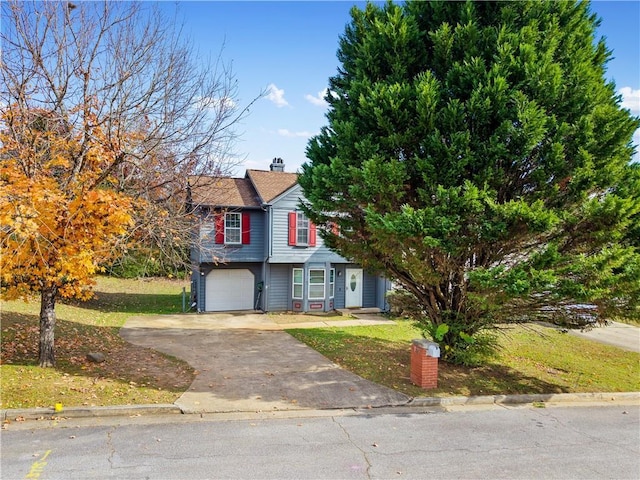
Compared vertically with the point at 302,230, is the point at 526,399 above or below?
below

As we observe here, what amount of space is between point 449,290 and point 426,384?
2650mm

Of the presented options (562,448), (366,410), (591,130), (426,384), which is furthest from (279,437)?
(591,130)

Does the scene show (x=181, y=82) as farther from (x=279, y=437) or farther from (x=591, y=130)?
(x=591, y=130)

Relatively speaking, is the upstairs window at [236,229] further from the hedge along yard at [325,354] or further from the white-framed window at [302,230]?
the hedge along yard at [325,354]

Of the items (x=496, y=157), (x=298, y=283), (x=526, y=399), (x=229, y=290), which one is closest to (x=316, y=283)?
(x=298, y=283)

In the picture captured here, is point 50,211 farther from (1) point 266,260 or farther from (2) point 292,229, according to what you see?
(2) point 292,229

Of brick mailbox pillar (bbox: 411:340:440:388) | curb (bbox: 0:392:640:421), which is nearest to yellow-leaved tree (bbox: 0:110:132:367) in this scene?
curb (bbox: 0:392:640:421)

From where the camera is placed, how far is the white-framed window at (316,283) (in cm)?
2033

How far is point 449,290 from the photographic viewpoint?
10.8 m

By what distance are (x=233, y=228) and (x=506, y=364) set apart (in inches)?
502

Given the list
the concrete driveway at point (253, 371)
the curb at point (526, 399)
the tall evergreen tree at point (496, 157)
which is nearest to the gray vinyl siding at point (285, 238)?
the concrete driveway at point (253, 371)

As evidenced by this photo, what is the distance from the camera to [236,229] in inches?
771

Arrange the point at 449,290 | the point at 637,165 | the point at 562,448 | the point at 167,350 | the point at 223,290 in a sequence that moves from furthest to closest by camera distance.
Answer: the point at 223,290, the point at 167,350, the point at 449,290, the point at 637,165, the point at 562,448

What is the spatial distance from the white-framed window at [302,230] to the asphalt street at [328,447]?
40.8 feet
